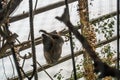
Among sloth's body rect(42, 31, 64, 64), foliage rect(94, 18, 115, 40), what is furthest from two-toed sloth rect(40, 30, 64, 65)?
foliage rect(94, 18, 115, 40)

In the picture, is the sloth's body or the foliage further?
the foliage

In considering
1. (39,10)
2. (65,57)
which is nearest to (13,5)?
(39,10)

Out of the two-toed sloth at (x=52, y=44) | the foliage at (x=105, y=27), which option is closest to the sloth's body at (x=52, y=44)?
the two-toed sloth at (x=52, y=44)

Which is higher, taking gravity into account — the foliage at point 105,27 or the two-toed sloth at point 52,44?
the two-toed sloth at point 52,44

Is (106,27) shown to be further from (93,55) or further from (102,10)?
(93,55)

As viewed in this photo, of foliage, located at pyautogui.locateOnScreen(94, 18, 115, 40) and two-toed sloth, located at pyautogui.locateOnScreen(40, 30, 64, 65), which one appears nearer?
two-toed sloth, located at pyautogui.locateOnScreen(40, 30, 64, 65)

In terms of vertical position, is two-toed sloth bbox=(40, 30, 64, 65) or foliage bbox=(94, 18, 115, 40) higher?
two-toed sloth bbox=(40, 30, 64, 65)

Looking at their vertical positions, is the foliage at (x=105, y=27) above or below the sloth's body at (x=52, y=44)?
below

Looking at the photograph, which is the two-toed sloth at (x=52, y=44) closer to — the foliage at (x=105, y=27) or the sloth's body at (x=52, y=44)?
the sloth's body at (x=52, y=44)

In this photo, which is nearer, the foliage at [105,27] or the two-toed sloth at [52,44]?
the two-toed sloth at [52,44]

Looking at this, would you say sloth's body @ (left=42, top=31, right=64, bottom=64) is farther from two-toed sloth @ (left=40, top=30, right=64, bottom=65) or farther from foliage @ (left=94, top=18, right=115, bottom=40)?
foliage @ (left=94, top=18, right=115, bottom=40)

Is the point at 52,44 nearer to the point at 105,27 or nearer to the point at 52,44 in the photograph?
the point at 52,44

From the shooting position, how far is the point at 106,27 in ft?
6.15

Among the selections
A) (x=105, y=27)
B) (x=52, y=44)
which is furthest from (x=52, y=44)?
(x=105, y=27)
